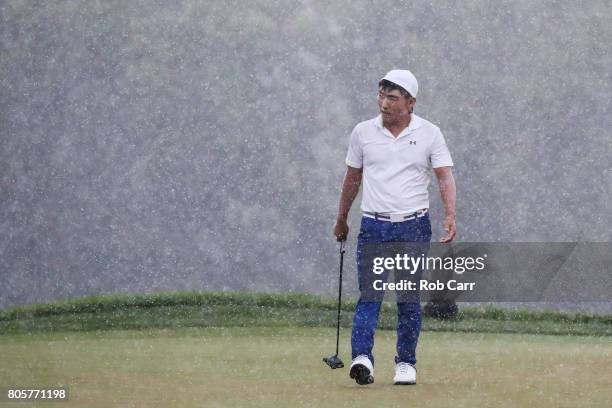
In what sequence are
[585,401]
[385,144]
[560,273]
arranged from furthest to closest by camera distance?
[560,273], [385,144], [585,401]

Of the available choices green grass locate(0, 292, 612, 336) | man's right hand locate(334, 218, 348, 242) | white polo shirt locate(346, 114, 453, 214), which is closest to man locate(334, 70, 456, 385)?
white polo shirt locate(346, 114, 453, 214)

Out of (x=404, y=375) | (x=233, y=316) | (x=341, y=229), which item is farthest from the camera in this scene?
(x=233, y=316)

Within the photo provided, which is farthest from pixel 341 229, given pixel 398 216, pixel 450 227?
pixel 450 227

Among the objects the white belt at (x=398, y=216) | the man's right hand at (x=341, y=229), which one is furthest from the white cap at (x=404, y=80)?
the man's right hand at (x=341, y=229)

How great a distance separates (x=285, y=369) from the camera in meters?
5.27

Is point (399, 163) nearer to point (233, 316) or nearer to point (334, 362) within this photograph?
point (334, 362)

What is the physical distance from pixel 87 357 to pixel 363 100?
325 centimetres

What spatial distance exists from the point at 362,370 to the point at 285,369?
0.53 m

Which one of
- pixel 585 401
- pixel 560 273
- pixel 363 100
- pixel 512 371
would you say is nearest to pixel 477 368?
pixel 512 371

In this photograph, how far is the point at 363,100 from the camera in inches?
316

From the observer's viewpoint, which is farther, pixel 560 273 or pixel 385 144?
pixel 560 273

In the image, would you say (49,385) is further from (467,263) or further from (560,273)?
(560,273)

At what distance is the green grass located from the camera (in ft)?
23.0

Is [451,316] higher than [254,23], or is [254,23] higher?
[254,23]
